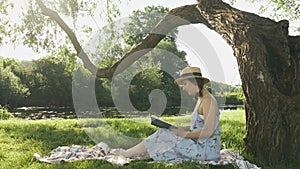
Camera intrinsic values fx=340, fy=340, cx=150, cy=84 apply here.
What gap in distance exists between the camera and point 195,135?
4449 mm

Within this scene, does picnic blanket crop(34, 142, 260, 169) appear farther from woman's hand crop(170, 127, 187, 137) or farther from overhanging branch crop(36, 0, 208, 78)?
overhanging branch crop(36, 0, 208, 78)

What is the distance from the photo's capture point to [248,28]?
4926mm

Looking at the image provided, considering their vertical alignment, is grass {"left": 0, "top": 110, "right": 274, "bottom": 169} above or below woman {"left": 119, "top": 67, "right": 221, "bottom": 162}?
below

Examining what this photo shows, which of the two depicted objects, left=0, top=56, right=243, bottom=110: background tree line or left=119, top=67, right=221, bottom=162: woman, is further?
left=0, top=56, right=243, bottom=110: background tree line

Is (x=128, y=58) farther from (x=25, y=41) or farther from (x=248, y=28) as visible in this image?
(x=25, y=41)

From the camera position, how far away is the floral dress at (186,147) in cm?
445

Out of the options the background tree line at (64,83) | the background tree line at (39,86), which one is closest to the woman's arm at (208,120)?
the background tree line at (64,83)

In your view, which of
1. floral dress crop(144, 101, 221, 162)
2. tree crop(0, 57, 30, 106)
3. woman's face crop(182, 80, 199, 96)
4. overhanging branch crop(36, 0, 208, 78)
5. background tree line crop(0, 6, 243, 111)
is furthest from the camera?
tree crop(0, 57, 30, 106)

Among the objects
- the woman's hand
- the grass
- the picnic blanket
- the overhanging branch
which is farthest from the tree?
the woman's hand

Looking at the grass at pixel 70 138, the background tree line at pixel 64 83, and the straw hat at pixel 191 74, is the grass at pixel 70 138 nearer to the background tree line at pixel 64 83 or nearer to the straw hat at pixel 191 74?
the straw hat at pixel 191 74

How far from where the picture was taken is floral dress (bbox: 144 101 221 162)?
4.45 meters

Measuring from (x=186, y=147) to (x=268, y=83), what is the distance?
1393 mm

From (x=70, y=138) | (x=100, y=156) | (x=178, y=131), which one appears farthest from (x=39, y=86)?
(x=178, y=131)

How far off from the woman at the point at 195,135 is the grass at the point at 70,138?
0.85 feet
